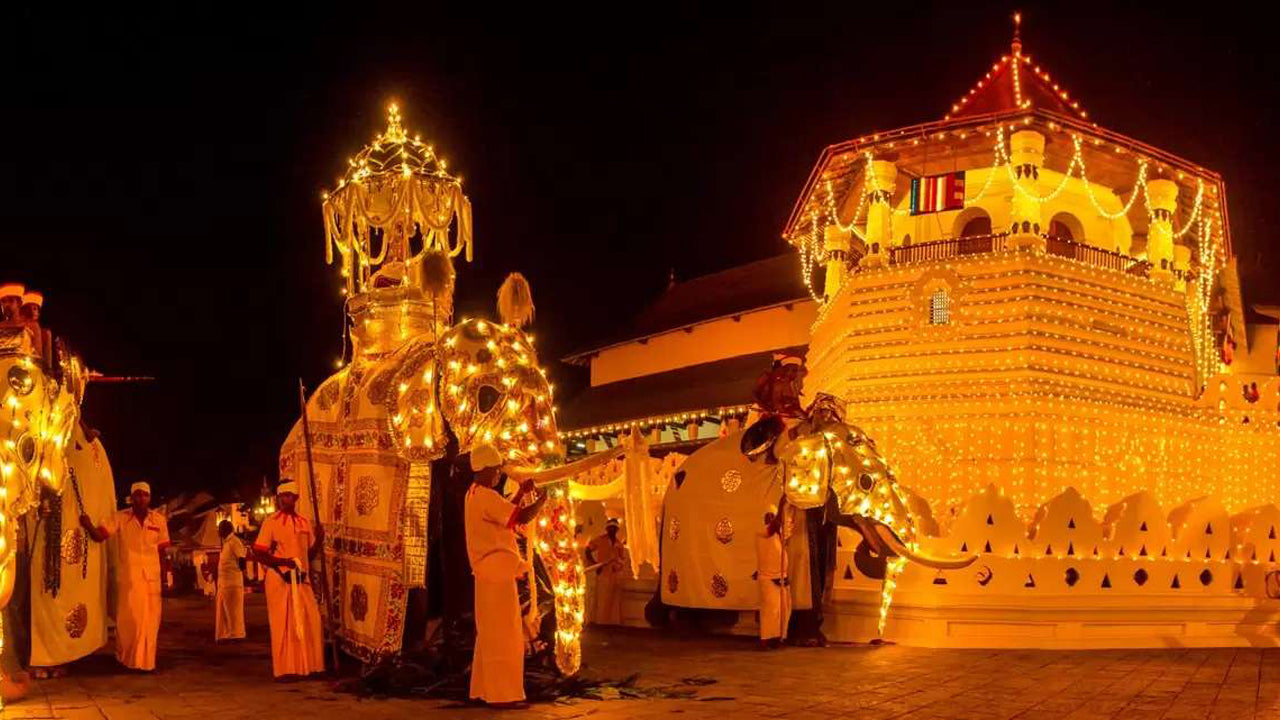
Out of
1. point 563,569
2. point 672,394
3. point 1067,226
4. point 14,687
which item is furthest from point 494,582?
point 672,394

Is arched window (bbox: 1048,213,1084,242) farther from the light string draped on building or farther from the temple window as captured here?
the temple window

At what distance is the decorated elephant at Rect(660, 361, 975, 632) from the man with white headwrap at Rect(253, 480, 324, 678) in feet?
14.1

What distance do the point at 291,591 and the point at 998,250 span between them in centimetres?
1674

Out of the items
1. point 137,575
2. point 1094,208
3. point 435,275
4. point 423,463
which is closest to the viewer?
point 423,463

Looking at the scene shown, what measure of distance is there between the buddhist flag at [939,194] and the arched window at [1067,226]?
2.31 metres

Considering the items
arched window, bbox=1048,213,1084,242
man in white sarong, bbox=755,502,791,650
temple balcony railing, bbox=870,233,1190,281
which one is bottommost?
man in white sarong, bbox=755,502,791,650

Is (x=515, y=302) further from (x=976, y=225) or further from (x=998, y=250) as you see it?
(x=976, y=225)

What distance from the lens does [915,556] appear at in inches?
406

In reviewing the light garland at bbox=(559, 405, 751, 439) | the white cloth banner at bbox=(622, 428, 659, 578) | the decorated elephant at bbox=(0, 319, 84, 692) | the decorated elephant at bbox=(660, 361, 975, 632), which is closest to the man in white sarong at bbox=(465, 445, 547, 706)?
the white cloth banner at bbox=(622, 428, 659, 578)

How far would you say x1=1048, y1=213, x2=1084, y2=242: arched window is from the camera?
24.8 m

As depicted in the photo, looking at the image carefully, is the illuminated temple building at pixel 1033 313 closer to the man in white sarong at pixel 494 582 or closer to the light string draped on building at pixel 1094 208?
the light string draped on building at pixel 1094 208

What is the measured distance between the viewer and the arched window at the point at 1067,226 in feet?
81.3

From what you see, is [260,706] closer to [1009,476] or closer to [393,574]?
[393,574]

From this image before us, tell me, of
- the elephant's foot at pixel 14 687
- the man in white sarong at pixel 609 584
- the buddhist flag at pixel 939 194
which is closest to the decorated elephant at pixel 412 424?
the elephant's foot at pixel 14 687
